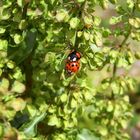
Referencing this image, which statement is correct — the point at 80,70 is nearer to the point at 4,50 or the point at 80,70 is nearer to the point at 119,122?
the point at 4,50

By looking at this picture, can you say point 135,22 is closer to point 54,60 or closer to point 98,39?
point 98,39

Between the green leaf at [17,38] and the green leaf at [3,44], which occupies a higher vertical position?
the green leaf at [17,38]

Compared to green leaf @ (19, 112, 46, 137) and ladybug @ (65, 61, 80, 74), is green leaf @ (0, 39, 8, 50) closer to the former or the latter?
ladybug @ (65, 61, 80, 74)

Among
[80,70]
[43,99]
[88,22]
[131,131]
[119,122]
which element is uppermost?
[88,22]

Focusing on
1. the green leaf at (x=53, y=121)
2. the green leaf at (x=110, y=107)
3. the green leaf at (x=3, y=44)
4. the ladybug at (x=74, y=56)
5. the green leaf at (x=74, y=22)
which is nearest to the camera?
the green leaf at (x=74, y=22)

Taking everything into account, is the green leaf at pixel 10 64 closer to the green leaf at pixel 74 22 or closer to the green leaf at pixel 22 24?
the green leaf at pixel 22 24

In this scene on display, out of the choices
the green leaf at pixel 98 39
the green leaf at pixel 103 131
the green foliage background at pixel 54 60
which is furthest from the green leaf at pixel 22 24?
the green leaf at pixel 103 131

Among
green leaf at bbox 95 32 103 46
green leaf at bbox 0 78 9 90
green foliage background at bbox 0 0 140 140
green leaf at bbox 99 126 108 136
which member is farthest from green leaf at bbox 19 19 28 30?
green leaf at bbox 99 126 108 136

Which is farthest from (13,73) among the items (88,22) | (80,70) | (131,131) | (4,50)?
(131,131)
